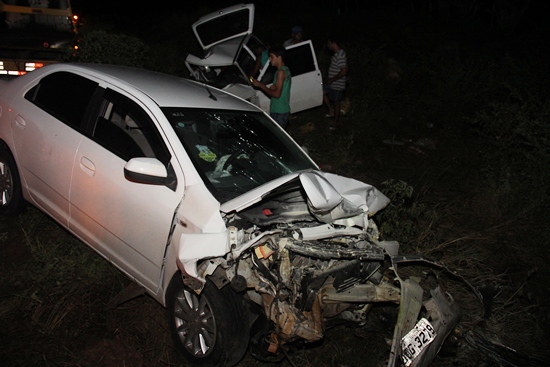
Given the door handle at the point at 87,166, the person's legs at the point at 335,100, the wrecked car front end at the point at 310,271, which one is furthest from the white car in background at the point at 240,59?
the wrecked car front end at the point at 310,271

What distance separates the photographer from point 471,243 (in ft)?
16.2

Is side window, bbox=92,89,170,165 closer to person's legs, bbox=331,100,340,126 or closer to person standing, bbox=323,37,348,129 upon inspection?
person standing, bbox=323,37,348,129

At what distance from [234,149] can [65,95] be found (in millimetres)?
1605

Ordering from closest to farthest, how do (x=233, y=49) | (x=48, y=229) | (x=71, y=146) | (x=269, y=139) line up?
1. (x=71, y=146)
2. (x=269, y=139)
3. (x=48, y=229)
4. (x=233, y=49)

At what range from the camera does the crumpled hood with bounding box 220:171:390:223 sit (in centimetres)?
285

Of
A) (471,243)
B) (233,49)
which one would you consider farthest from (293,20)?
(471,243)

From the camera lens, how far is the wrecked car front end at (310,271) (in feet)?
9.16

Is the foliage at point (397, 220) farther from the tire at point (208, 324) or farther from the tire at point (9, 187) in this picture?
the tire at point (9, 187)

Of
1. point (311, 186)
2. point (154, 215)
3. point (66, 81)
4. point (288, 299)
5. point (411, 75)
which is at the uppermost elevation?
point (66, 81)

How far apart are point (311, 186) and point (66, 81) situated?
254cm

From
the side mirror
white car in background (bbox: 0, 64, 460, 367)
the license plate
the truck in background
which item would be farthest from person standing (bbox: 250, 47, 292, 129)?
the license plate

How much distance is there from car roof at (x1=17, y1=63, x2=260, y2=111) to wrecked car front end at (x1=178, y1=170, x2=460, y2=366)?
1.14 m

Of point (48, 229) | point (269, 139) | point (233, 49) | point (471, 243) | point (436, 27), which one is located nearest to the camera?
point (269, 139)

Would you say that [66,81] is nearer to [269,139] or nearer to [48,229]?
[48,229]
